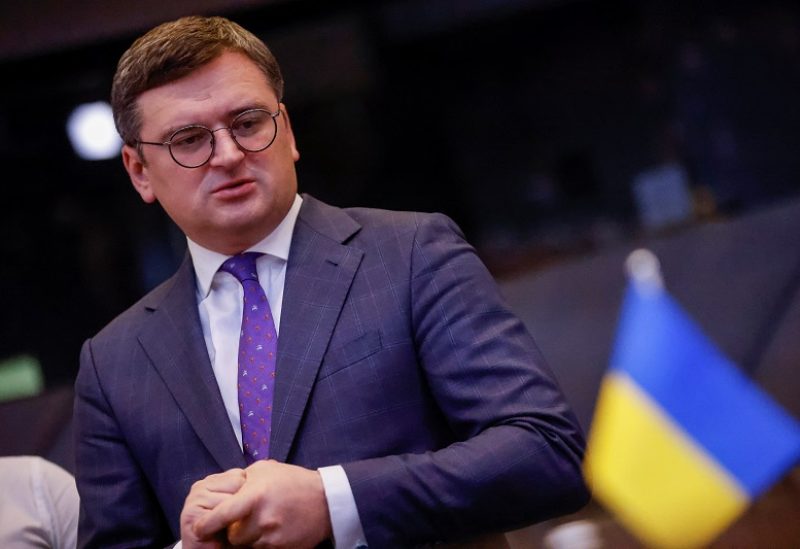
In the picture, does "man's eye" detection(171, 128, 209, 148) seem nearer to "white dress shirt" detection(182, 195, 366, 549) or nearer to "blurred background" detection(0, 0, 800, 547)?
"white dress shirt" detection(182, 195, 366, 549)

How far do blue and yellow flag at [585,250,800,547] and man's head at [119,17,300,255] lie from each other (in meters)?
0.67

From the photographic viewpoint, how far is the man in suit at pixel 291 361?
119cm

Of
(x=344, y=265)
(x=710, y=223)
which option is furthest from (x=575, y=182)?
(x=344, y=265)

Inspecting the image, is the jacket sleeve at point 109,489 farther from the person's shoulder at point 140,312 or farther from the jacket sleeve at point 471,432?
the jacket sleeve at point 471,432

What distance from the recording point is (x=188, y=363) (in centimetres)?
137

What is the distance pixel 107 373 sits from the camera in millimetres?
1426

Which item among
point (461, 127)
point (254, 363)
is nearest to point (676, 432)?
point (461, 127)

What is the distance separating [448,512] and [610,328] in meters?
1.77

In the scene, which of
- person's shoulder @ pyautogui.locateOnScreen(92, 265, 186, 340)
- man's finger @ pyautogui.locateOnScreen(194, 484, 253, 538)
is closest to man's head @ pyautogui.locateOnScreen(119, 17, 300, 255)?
person's shoulder @ pyautogui.locateOnScreen(92, 265, 186, 340)

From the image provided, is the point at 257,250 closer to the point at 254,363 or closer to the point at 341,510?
the point at 254,363

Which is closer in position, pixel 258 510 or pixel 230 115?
pixel 258 510

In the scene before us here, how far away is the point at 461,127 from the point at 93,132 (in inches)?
35.8

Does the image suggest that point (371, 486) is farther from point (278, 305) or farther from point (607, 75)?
point (607, 75)

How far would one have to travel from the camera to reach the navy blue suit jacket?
1186 millimetres
